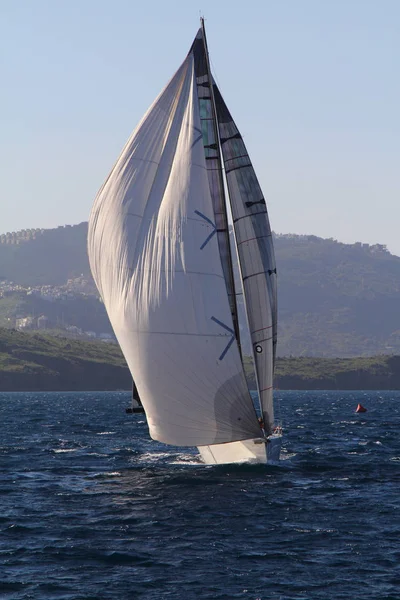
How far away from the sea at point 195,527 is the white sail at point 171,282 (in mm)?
3671

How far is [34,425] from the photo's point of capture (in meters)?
94.5

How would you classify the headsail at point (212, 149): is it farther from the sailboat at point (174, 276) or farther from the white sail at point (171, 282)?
the white sail at point (171, 282)

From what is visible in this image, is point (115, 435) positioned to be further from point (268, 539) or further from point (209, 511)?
point (268, 539)

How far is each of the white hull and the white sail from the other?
256 centimetres

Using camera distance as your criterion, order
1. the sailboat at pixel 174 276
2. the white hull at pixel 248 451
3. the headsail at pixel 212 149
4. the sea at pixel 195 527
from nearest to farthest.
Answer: the sea at pixel 195 527 → the sailboat at pixel 174 276 → the headsail at pixel 212 149 → the white hull at pixel 248 451

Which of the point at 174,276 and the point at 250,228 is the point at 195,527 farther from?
the point at 250,228

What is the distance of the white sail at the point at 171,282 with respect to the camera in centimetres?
4228

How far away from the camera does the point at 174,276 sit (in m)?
42.1

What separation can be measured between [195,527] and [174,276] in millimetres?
10770

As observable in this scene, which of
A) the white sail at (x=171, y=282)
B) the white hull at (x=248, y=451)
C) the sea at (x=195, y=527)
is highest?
the white sail at (x=171, y=282)

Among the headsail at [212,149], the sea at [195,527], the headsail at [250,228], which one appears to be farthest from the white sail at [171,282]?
the sea at [195,527]

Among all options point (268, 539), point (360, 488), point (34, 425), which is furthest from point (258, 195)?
point (34, 425)

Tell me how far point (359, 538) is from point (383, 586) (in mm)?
6179

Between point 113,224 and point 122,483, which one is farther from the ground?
point 113,224
